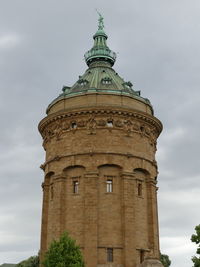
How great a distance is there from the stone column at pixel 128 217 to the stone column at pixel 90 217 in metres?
2.74

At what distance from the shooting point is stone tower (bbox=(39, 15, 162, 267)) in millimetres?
42344

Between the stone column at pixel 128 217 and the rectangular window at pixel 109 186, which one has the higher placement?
the rectangular window at pixel 109 186

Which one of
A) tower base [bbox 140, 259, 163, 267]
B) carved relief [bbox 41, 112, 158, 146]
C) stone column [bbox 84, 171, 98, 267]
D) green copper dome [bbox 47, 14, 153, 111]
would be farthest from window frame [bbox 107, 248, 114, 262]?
green copper dome [bbox 47, 14, 153, 111]

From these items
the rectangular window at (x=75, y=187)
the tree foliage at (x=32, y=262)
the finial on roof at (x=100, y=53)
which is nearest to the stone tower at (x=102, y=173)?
the rectangular window at (x=75, y=187)

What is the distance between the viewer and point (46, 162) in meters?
48.5

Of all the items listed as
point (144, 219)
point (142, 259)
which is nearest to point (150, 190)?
point (144, 219)

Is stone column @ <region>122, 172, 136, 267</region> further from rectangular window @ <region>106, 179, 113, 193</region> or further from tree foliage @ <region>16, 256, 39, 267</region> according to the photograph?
tree foliage @ <region>16, 256, 39, 267</region>

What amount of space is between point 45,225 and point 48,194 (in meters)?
3.32

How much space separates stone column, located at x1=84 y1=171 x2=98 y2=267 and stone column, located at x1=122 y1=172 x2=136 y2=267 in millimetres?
2741

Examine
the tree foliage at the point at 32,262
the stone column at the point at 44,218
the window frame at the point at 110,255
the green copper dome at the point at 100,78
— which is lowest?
the window frame at the point at 110,255

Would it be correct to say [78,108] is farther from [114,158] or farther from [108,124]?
[114,158]

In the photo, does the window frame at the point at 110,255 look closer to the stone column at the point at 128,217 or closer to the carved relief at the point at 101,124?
the stone column at the point at 128,217

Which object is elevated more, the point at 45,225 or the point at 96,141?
the point at 96,141

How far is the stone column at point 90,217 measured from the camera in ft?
135
